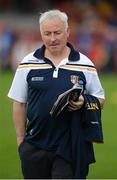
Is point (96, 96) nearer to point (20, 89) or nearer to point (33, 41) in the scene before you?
point (20, 89)

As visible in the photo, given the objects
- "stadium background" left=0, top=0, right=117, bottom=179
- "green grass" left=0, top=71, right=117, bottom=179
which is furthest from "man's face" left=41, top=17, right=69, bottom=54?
"stadium background" left=0, top=0, right=117, bottom=179

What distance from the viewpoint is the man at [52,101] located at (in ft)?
25.1

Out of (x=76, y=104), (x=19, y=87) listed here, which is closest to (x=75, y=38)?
(x=19, y=87)

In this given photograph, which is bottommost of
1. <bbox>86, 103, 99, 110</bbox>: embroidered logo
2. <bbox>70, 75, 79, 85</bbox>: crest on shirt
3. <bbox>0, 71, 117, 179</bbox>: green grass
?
<bbox>0, 71, 117, 179</bbox>: green grass

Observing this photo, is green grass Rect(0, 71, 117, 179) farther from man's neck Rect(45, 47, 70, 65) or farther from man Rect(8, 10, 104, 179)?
man's neck Rect(45, 47, 70, 65)

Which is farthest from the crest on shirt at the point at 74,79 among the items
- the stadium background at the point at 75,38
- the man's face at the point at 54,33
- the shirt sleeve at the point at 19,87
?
the stadium background at the point at 75,38

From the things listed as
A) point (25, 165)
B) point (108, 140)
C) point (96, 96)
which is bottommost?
point (108, 140)

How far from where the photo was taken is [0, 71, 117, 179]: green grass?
38.8 feet

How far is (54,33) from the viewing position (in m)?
7.64

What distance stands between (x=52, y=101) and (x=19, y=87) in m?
0.40

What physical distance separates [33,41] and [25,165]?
21.3m

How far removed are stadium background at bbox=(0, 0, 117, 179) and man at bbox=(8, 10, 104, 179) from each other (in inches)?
298

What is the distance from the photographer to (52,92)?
7.65m

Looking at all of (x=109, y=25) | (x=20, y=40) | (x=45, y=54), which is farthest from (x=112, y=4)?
(x=45, y=54)
